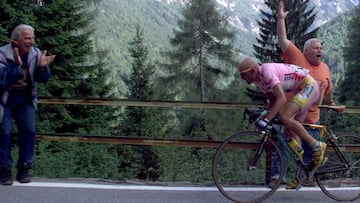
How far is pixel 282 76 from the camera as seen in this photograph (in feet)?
18.5

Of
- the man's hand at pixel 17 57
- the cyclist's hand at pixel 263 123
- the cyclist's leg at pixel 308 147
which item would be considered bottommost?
the cyclist's leg at pixel 308 147

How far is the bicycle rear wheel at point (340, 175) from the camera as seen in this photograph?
601 cm

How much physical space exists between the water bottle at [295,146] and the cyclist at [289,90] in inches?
2.5

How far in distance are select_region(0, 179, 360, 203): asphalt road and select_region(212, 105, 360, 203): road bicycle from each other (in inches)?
6.5

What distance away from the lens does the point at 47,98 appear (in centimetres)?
764

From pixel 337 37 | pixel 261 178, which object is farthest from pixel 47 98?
pixel 337 37

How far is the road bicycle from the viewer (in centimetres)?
584

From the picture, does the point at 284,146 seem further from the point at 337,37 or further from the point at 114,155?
the point at 337,37

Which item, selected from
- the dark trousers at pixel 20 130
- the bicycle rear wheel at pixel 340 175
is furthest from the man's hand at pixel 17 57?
the bicycle rear wheel at pixel 340 175

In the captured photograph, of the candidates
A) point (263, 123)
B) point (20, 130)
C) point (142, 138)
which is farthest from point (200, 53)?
point (263, 123)

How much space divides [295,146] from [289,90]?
607 millimetres

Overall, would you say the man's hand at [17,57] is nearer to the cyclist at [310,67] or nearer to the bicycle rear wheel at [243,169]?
the bicycle rear wheel at [243,169]

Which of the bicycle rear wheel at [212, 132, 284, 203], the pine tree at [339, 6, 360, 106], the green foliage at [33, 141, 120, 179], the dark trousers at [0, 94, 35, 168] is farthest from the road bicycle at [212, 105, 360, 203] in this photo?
the pine tree at [339, 6, 360, 106]

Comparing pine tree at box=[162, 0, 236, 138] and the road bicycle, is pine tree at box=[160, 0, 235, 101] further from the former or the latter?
the road bicycle
